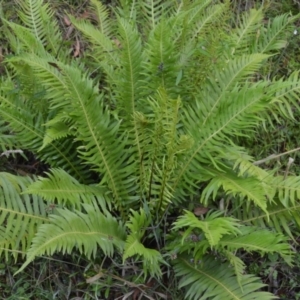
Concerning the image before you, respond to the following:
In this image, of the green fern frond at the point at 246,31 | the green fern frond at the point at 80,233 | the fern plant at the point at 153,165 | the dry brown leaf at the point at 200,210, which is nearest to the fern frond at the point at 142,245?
the fern plant at the point at 153,165

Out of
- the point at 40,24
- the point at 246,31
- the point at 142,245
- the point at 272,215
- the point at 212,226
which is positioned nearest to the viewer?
the point at 212,226

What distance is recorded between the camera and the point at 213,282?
264 cm

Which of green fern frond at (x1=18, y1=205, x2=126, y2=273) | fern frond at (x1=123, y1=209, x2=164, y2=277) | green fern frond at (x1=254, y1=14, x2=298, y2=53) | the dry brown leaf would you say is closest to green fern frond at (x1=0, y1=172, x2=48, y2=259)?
green fern frond at (x1=18, y1=205, x2=126, y2=273)

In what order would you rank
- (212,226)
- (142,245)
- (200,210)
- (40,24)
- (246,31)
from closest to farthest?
(212,226) → (142,245) → (200,210) → (246,31) → (40,24)

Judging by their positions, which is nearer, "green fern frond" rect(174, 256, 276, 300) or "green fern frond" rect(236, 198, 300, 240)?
"green fern frond" rect(174, 256, 276, 300)

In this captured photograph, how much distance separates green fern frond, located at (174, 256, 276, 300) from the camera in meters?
2.56

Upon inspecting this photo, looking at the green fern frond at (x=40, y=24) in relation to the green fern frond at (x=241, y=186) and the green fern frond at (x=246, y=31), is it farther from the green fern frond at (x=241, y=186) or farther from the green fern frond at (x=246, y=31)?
the green fern frond at (x=241, y=186)

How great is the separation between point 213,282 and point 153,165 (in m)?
0.69

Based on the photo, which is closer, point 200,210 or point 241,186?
point 241,186

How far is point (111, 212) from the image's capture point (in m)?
3.02

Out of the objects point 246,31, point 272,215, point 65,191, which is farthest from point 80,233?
point 246,31

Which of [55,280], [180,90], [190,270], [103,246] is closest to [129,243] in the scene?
[103,246]

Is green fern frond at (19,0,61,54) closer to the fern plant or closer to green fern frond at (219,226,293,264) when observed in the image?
the fern plant

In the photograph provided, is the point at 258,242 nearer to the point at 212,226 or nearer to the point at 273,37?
the point at 212,226
